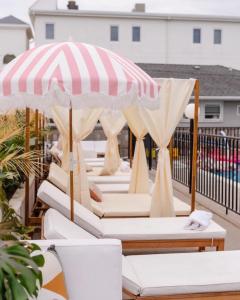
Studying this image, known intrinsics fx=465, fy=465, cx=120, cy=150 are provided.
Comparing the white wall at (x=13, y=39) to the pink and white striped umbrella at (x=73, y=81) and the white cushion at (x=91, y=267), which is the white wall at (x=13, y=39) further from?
the white cushion at (x=91, y=267)

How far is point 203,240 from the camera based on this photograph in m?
5.43

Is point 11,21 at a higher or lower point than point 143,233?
higher

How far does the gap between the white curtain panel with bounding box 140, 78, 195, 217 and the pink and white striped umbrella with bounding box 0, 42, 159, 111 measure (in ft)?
5.61

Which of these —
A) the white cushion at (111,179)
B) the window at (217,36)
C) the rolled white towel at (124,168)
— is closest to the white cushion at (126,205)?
the white cushion at (111,179)

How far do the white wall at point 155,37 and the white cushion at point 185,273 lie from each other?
2656cm

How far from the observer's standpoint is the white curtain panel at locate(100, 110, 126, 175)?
440 inches

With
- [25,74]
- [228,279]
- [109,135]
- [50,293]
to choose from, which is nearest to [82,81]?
[25,74]

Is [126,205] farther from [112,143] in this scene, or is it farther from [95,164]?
[95,164]

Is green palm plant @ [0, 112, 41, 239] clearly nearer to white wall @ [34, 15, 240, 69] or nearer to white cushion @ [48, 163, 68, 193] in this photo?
white cushion @ [48, 163, 68, 193]

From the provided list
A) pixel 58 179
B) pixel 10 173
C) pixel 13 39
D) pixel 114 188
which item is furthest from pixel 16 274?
pixel 13 39

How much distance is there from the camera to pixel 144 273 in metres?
4.16

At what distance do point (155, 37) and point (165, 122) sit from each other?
2627 centimetres

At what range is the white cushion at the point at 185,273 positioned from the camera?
3.90 meters

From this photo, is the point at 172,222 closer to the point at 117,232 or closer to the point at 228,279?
the point at 117,232
